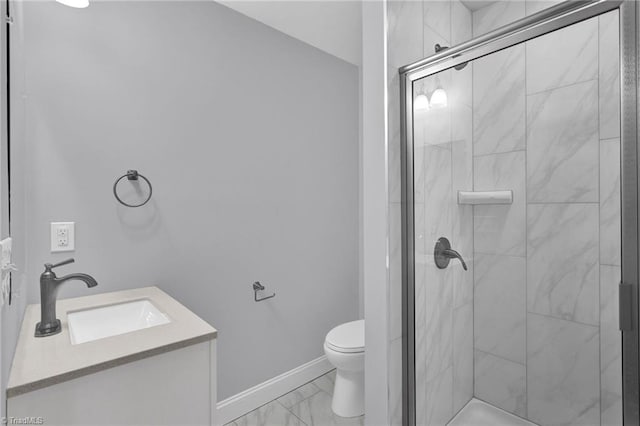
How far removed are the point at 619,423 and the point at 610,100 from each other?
3.20ft

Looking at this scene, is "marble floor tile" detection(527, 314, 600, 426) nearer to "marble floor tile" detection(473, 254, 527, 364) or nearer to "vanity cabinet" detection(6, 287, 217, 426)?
"marble floor tile" detection(473, 254, 527, 364)

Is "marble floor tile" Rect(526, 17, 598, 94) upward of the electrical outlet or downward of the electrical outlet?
upward

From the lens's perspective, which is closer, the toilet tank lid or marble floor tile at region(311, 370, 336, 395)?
the toilet tank lid

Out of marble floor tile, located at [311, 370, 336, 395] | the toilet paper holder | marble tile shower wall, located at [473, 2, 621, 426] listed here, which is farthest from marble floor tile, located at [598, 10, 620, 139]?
marble floor tile, located at [311, 370, 336, 395]

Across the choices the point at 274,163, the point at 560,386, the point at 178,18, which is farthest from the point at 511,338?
the point at 178,18

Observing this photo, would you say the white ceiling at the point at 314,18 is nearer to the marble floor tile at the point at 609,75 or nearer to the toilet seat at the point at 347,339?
the marble floor tile at the point at 609,75

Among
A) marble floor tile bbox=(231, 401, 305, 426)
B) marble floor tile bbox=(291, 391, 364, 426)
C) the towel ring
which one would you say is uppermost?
the towel ring

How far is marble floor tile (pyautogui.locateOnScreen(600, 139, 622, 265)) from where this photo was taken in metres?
0.97

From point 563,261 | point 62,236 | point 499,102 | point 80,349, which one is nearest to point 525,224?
point 563,261

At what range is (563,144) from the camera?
43.8 inches

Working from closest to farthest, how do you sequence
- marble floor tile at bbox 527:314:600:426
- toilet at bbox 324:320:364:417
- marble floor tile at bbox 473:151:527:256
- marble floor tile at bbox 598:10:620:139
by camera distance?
marble floor tile at bbox 598:10:620:139, marble floor tile at bbox 527:314:600:426, marble floor tile at bbox 473:151:527:256, toilet at bbox 324:320:364:417

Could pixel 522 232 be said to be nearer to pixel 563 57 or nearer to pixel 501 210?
pixel 501 210

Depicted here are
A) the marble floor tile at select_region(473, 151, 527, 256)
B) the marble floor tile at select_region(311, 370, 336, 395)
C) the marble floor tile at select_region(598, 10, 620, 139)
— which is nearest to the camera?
the marble floor tile at select_region(598, 10, 620, 139)

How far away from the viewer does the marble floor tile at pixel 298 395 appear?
2197mm
